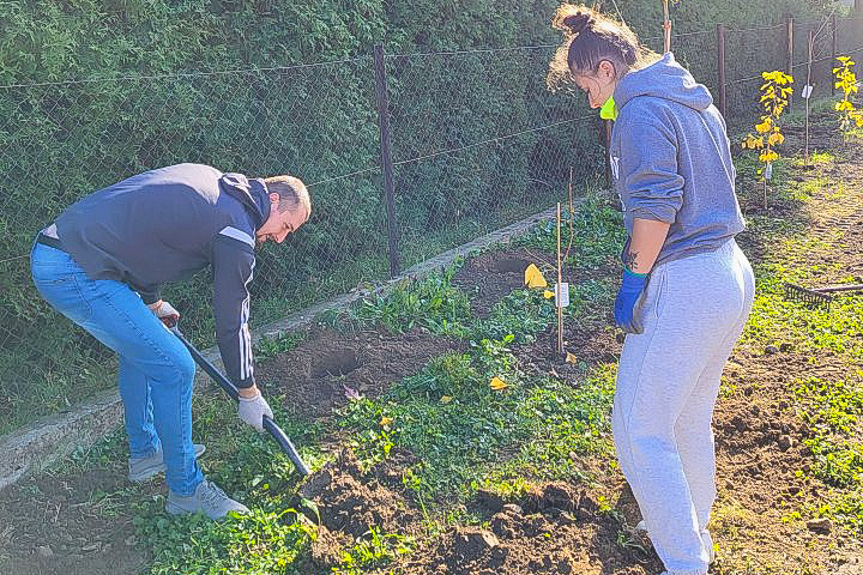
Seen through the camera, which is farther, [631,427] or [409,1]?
[409,1]

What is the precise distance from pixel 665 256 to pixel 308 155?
11.6 ft

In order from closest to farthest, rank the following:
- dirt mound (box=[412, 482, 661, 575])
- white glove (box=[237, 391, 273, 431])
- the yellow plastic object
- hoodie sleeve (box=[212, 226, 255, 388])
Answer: dirt mound (box=[412, 482, 661, 575]) < hoodie sleeve (box=[212, 226, 255, 388]) < white glove (box=[237, 391, 273, 431]) < the yellow plastic object

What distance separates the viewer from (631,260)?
2531mm

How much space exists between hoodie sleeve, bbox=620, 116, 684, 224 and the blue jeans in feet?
6.34

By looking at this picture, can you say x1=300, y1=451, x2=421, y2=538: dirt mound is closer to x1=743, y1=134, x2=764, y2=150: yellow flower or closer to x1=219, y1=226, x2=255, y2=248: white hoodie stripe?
x1=219, y1=226, x2=255, y2=248: white hoodie stripe

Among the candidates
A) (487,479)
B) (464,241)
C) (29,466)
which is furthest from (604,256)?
(29,466)

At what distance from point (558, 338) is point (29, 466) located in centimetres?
284

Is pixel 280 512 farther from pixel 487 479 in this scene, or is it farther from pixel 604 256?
Answer: pixel 604 256

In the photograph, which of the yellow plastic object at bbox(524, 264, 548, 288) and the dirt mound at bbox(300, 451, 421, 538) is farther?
the yellow plastic object at bbox(524, 264, 548, 288)

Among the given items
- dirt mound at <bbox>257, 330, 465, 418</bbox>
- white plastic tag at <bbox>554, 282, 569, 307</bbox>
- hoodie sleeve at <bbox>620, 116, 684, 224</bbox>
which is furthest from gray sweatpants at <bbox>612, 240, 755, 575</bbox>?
dirt mound at <bbox>257, 330, 465, 418</bbox>

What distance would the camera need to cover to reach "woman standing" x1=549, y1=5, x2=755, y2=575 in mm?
2447

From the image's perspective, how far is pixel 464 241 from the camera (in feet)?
22.8

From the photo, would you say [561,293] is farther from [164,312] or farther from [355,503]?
[164,312]

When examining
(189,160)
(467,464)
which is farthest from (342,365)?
(189,160)
